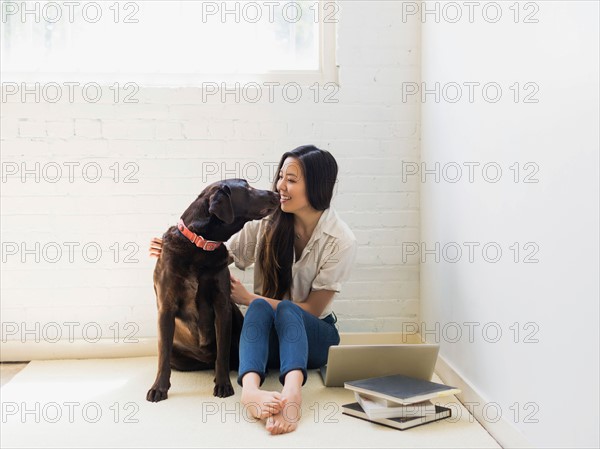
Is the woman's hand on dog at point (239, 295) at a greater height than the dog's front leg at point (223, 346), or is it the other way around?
the woman's hand on dog at point (239, 295)

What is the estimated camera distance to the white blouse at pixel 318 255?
2.58 meters

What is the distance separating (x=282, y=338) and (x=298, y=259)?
1.51 ft

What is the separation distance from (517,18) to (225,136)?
156cm

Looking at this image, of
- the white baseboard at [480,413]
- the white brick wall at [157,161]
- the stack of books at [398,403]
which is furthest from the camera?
the white brick wall at [157,161]

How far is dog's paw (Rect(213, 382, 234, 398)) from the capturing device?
2.37 m

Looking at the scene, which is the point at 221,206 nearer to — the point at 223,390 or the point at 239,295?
the point at 239,295

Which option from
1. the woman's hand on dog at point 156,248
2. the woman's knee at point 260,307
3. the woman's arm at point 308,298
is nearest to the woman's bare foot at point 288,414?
the woman's knee at point 260,307

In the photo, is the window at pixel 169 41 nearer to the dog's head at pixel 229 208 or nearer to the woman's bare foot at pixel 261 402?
the dog's head at pixel 229 208

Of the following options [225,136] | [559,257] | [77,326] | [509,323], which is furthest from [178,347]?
[559,257]

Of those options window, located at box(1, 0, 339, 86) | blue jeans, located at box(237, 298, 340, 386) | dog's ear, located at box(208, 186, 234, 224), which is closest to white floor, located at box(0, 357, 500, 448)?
blue jeans, located at box(237, 298, 340, 386)

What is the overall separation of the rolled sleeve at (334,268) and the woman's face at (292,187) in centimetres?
21

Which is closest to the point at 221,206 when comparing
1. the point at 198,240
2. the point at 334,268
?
the point at 198,240

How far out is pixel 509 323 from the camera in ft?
6.59

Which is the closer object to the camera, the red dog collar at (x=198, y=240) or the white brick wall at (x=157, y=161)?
the red dog collar at (x=198, y=240)
